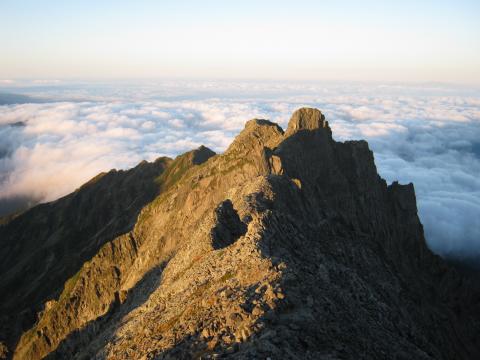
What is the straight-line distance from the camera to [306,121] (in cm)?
12925

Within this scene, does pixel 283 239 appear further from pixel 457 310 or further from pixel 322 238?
pixel 457 310

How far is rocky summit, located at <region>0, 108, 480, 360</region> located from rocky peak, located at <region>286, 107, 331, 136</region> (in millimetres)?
390

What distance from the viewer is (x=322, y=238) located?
64.4 meters

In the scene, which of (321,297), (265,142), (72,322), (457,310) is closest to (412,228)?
(457,310)

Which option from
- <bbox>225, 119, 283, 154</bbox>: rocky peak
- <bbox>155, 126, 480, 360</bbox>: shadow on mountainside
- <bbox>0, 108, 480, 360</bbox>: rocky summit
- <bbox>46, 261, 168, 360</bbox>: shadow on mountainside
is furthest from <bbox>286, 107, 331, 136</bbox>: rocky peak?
<bbox>46, 261, 168, 360</bbox>: shadow on mountainside

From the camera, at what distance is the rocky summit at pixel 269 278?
33.2m

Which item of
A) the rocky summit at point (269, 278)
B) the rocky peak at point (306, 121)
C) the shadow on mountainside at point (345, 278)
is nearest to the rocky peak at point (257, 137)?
the rocky summit at point (269, 278)

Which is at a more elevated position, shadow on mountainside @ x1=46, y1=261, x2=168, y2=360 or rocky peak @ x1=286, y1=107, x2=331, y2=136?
rocky peak @ x1=286, y1=107, x2=331, y2=136

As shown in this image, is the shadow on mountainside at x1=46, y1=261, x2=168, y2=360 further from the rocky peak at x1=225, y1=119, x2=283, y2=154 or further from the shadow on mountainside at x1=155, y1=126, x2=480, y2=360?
the rocky peak at x1=225, y1=119, x2=283, y2=154

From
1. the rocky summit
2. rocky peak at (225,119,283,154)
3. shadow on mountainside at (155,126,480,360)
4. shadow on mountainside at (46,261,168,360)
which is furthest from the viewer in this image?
rocky peak at (225,119,283,154)

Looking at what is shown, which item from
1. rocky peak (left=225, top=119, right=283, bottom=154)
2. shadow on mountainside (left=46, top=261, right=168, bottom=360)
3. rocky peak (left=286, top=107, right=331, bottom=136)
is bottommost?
shadow on mountainside (left=46, top=261, right=168, bottom=360)

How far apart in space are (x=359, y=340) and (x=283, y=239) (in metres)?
18.3

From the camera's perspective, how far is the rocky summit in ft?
109

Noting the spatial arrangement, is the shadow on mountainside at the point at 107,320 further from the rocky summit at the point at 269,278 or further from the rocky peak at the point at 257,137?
the rocky peak at the point at 257,137
